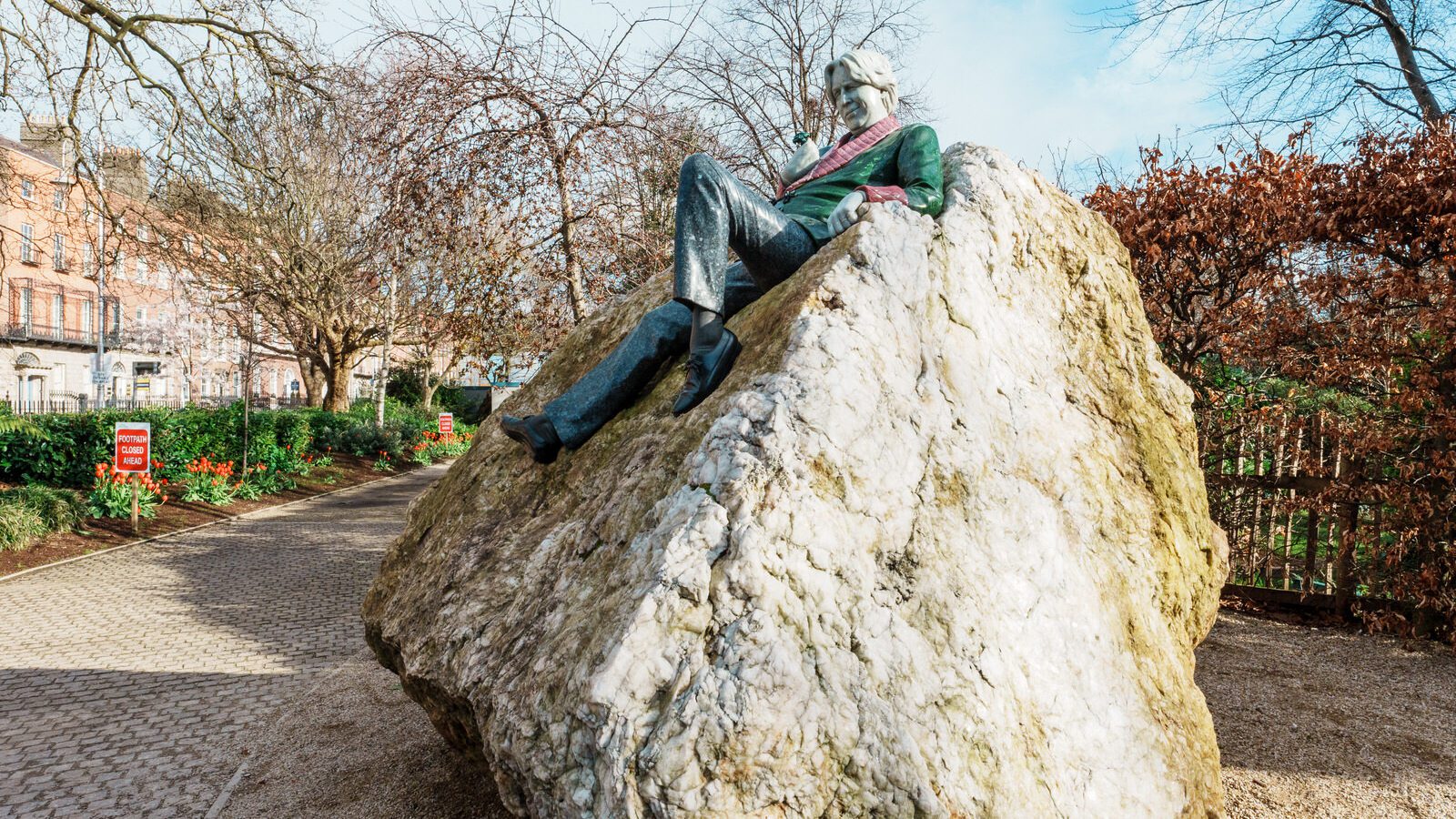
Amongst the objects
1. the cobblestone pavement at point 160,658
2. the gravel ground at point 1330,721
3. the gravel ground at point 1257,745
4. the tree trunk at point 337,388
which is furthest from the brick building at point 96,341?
the gravel ground at point 1330,721

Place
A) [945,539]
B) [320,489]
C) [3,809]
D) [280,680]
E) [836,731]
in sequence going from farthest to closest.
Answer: [320,489], [280,680], [3,809], [945,539], [836,731]

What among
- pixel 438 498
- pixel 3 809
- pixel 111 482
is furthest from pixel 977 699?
pixel 111 482

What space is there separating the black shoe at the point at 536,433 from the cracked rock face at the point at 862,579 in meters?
0.11

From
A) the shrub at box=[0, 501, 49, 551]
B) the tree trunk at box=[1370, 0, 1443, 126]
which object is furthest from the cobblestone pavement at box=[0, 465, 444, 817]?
the tree trunk at box=[1370, 0, 1443, 126]

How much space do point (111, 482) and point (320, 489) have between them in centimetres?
515

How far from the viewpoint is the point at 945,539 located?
2.20 m

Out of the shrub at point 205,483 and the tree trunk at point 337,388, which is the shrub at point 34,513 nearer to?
the shrub at point 205,483

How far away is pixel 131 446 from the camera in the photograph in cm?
1033

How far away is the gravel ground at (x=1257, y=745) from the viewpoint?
3.43 metres

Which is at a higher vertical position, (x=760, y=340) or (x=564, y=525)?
(x=760, y=340)

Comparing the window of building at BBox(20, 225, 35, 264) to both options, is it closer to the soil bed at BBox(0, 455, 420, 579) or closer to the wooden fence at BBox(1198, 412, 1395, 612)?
the soil bed at BBox(0, 455, 420, 579)

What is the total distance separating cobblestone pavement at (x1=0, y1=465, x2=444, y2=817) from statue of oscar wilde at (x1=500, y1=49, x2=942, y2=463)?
2636mm

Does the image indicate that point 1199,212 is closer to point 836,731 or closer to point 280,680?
point 836,731

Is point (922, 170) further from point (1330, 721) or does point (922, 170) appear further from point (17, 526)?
point (17, 526)
